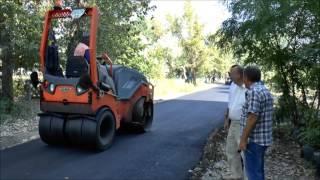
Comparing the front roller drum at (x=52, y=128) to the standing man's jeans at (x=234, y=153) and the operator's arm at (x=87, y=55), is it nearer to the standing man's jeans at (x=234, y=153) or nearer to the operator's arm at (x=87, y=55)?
the operator's arm at (x=87, y=55)

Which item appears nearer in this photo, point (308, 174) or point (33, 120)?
point (308, 174)

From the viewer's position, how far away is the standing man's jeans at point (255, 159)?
220 inches

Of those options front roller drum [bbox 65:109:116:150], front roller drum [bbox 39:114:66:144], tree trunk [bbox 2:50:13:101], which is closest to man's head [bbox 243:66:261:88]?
front roller drum [bbox 65:109:116:150]

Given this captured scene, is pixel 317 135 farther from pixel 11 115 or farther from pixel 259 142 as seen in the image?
pixel 11 115

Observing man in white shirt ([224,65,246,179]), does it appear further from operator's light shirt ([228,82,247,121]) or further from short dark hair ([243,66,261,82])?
short dark hair ([243,66,261,82])

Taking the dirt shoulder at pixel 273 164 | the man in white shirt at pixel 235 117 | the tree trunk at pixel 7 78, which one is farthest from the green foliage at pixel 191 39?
the man in white shirt at pixel 235 117

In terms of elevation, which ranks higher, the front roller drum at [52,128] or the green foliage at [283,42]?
the green foliage at [283,42]

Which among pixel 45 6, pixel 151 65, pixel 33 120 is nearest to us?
pixel 33 120

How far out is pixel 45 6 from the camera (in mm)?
15086

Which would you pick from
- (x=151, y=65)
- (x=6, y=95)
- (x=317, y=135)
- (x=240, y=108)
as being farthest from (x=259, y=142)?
(x=151, y=65)

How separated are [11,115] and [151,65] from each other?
15961 mm

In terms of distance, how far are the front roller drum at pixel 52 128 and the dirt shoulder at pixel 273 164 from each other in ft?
9.29

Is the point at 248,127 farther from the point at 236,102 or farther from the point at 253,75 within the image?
the point at 236,102

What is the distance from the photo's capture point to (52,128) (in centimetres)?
895
